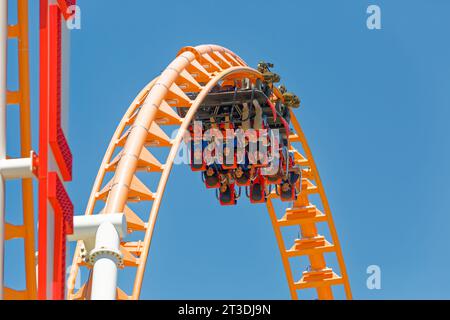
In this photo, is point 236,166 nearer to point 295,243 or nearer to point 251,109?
point 251,109

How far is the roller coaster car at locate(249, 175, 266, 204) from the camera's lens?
40906 mm

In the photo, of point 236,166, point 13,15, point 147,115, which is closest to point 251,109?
point 236,166

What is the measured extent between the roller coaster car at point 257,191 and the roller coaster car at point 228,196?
0.94 meters

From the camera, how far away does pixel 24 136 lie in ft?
71.5

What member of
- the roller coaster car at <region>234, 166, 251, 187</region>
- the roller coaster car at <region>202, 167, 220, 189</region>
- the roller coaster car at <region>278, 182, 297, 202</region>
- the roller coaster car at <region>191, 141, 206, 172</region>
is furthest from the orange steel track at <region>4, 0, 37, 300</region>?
the roller coaster car at <region>278, 182, 297, 202</region>

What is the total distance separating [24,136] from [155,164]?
32.3 ft

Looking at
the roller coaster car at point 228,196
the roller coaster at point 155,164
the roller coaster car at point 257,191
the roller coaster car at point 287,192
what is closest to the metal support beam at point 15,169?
the roller coaster at point 155,164

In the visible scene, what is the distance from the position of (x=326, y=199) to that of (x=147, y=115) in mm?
15140

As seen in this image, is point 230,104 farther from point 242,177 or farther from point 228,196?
point 228,196

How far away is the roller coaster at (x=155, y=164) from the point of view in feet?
63.9

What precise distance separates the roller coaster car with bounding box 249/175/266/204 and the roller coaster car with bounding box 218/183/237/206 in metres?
0.94

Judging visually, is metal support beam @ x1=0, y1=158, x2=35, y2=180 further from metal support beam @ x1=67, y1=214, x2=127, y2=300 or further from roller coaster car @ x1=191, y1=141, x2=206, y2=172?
roller coaster car @ x1=191, y1=141, x2=206, y2=172
